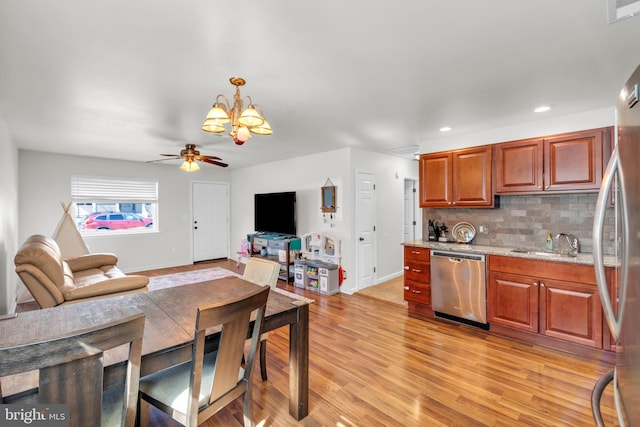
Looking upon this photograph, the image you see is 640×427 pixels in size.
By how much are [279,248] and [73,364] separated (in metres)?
4.91

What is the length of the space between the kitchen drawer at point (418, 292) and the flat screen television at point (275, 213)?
7.89ft

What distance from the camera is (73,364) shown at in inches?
39.0

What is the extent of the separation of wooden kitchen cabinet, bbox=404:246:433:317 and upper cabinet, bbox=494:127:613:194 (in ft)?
3.93

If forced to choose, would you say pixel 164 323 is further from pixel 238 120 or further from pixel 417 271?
pixel 417 271

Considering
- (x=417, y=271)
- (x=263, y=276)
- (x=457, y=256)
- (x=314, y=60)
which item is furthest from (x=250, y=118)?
(x=417, y=271)

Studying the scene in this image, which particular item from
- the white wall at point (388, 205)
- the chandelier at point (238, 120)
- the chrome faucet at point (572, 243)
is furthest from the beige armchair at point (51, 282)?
the chrome faucet at point (572, 243)

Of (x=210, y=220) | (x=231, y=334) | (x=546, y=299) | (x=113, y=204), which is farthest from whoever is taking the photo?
(x=210, y=220)

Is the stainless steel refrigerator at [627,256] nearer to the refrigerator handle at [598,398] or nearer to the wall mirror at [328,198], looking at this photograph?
the refrigerator handle at [598,398]

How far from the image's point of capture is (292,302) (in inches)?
77.5

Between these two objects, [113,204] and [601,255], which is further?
[113,204]

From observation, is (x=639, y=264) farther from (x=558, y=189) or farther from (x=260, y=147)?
(x=260, y=147)

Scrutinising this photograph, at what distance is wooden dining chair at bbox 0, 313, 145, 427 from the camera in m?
0.89

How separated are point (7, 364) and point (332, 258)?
168 inches

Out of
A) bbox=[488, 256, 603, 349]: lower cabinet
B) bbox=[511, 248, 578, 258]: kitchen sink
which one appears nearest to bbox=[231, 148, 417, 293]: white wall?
bbox=[488, 256, 603, 349]: lower cabinet
